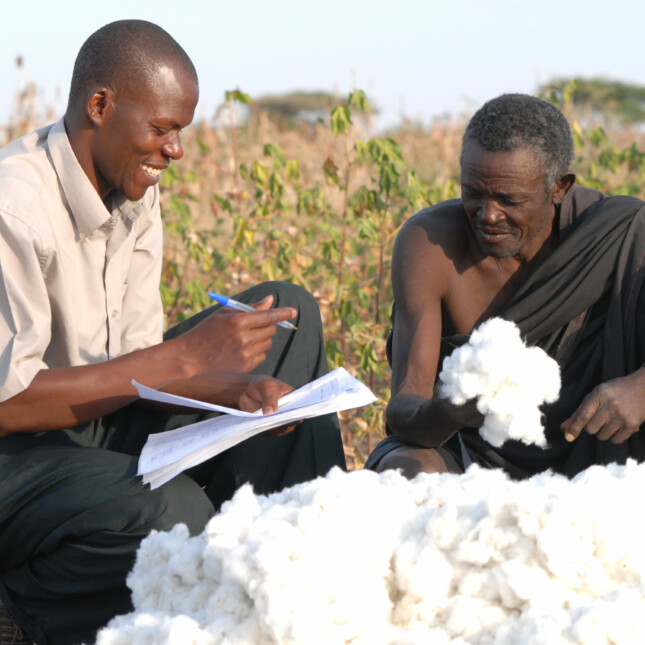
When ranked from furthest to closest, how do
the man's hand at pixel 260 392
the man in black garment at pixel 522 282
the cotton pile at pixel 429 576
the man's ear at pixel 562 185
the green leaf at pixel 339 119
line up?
the green leaf at pixel 339 119 < the man's ear at pixel 562 185 < the man in black garment at pixel 522 282 < the man's hand at pixel 260 392 < the cotton pile at pixel 429 576

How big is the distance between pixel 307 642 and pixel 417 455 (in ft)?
3.61

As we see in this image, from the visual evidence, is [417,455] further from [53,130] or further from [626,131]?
[626,131]

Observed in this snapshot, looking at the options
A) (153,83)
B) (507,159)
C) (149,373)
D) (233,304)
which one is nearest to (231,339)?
(233,304)

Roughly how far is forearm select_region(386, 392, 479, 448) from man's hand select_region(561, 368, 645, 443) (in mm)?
255

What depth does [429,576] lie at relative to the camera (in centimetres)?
153

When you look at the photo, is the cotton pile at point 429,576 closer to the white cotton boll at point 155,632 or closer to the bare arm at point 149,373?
the white cotton boll at point 155,632

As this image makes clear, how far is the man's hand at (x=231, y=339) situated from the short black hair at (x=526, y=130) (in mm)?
725

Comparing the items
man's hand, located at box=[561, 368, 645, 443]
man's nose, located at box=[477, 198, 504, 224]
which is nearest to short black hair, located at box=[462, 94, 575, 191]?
man's nose, located at box=[477, 198, 504, 224]

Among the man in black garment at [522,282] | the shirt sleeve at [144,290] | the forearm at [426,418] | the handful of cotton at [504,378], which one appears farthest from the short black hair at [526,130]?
the shirt sleeve at [144,290]

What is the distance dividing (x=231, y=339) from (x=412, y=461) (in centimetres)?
56

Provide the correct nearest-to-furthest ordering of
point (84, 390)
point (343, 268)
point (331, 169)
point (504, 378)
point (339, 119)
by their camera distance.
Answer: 1. point (504, 378)
2. point (84, 390)
3. point (339, 119)
4. point (331, 169)
5. point (343, 268)

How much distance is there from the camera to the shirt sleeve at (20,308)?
218 centimetres

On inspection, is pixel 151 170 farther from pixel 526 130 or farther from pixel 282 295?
pixel 526 130

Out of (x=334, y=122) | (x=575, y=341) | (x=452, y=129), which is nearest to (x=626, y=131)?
(x=452, y=129)
